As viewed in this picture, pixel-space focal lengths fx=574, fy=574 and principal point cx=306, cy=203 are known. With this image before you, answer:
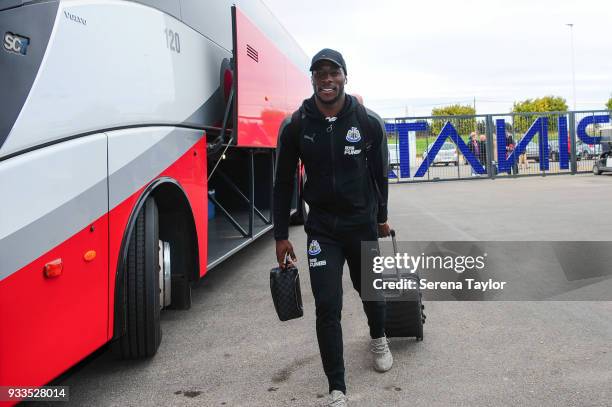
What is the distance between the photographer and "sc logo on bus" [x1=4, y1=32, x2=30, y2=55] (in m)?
2.54

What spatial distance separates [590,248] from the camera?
6988mm

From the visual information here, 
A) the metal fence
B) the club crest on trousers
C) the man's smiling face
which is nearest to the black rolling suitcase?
the club crest on trousers

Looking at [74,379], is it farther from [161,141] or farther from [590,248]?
[590,248]

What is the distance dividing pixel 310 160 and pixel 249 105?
8.56 feet

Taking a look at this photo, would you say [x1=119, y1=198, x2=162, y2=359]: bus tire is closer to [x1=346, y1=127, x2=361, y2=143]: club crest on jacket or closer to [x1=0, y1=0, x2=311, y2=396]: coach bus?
[x1=0, y1=0, x2=311, y2=396]: coach bus

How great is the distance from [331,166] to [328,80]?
1.51ft

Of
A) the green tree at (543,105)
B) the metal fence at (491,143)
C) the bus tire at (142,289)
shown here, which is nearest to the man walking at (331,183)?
the bus tire at (142,289)

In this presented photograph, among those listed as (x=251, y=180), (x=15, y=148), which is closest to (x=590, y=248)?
(x=251, y=180)

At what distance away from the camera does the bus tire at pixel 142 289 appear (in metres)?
3.61

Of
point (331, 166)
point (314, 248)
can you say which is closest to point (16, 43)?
point (331, 166)

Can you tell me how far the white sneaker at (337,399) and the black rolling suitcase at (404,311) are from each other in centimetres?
89

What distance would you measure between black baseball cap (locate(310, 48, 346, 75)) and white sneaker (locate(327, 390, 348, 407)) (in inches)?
67.3

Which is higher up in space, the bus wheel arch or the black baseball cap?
the black baseball cap

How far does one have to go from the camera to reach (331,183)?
10.2ft
